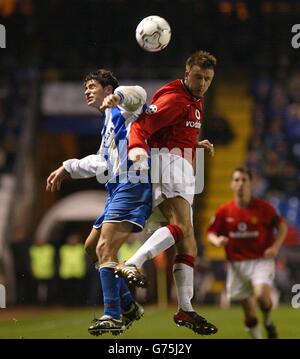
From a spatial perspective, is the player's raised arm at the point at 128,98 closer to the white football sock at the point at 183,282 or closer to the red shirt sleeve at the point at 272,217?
the white football sock at the point at 183,282

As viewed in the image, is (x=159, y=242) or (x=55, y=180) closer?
(x=159, y=242)

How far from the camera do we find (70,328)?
12.5 m

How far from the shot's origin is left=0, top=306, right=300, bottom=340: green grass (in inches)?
445

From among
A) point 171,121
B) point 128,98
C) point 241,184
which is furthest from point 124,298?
point 241,184

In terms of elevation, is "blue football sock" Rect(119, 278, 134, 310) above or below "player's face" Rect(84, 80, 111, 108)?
below

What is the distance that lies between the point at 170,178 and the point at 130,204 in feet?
1.25

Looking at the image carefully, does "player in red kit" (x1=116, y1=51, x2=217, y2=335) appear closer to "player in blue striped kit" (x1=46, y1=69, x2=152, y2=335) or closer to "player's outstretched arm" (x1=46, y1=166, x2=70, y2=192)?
"player in blue striped kit" (x1=46, y1=69, x2=152, y2=335)

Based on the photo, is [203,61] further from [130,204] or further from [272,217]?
[272,217]

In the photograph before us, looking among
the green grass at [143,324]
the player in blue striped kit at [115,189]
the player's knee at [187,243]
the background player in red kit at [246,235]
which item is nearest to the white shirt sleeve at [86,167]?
the player in blue striped kit at [115,189]

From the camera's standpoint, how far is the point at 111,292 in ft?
24.2

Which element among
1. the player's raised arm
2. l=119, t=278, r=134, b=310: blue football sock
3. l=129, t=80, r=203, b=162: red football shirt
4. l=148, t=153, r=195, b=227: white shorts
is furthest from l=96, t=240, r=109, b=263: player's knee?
the player's raised arm

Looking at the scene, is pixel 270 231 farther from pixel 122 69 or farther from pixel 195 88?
pixel 122 69

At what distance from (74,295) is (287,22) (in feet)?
25.3

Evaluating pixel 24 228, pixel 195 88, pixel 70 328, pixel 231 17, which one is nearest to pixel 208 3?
pixel 231 17
